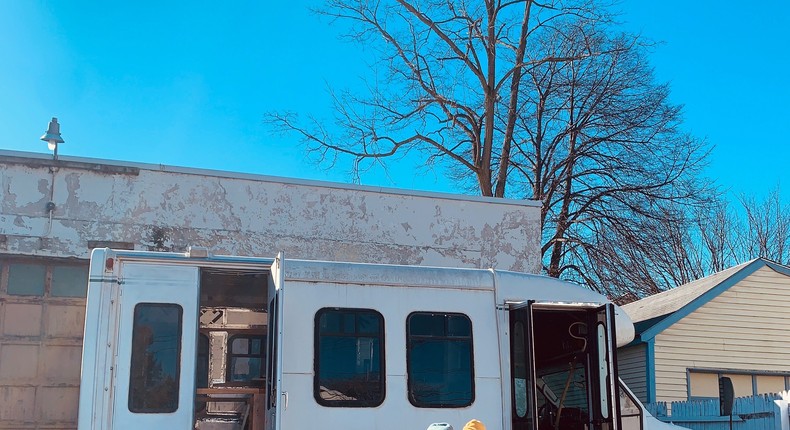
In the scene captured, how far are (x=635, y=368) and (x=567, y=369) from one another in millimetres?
7637

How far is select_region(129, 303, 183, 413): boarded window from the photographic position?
8422 mm

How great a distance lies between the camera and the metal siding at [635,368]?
1670 centimetres

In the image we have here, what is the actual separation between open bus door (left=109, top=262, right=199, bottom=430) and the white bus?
11 mm

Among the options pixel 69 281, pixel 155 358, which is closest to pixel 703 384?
pixel 69 281

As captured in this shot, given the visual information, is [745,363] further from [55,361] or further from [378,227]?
[55,361]

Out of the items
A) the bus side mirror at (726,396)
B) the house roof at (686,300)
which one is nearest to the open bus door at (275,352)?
the bus side mirror at (726,396)

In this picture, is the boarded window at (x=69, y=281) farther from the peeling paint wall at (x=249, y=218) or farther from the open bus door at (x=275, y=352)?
the open bus door at (x=275, y=352)

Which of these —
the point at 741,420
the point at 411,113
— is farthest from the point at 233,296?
the point at 411,113

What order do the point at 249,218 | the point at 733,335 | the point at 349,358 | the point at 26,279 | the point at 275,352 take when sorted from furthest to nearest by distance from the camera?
the point at 733,335 < the point at 249,218 < the point at 26,279 < the point at 349,358 < the point at 275,352

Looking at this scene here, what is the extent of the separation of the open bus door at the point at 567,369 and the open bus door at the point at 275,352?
252 cm

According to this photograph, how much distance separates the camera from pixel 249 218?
1345 cm

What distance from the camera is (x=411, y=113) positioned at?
2656 centimetres

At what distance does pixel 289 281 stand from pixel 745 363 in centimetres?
1178

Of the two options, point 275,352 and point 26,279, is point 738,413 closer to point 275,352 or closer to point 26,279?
point 275,352
